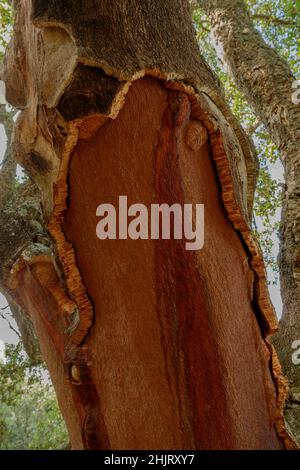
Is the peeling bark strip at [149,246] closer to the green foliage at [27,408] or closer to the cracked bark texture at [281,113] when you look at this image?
the cracked bark texture at [281,113]

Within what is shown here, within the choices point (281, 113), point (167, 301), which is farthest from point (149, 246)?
point (281, 113)

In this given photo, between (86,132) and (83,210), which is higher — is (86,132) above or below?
above

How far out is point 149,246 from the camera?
1.38 metres

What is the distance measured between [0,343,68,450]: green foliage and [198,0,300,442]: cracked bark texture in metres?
2.44

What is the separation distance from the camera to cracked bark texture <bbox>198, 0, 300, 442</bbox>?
2.66 metres

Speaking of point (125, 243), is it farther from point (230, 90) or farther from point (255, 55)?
point (230, 90)

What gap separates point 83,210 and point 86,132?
0.84 feet

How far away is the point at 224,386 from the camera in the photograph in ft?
4.40

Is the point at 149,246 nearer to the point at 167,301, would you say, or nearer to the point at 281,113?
the point at 167,301

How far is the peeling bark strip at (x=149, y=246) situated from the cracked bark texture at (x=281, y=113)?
876 mm

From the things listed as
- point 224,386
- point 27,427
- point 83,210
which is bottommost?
point 27,427

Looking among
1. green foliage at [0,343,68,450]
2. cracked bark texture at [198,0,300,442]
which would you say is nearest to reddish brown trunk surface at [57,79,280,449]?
cracked bark texture at [198,0,300,442]

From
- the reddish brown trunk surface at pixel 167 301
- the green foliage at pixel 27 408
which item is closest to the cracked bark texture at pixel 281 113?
the reddish brown trunk surface at pixel 167 301
